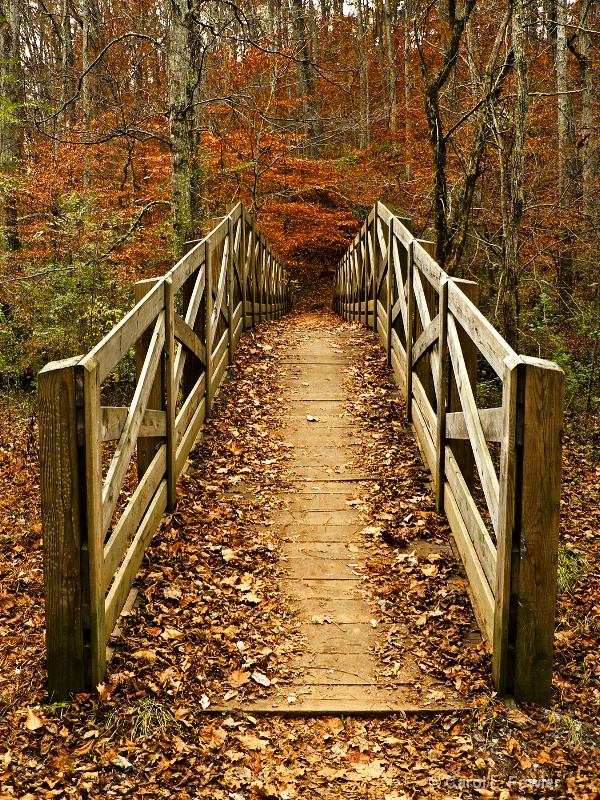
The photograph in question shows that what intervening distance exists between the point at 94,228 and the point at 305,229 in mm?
11229

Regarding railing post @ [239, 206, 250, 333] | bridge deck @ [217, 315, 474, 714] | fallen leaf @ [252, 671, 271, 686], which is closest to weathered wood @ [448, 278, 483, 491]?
bridge deck @ [217, 315, 474, 714]

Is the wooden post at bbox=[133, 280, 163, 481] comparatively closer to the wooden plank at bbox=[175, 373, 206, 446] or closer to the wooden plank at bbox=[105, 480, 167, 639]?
the wooden plank at bbox=[105, 480, 167, 639]

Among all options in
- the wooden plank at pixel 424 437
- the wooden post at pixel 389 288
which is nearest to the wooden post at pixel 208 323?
the wooden plank at pixel 424 437

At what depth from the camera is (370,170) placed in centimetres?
2023

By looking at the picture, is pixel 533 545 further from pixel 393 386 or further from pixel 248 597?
pixel 393 386

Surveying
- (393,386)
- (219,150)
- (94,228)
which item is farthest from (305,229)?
(393,386)

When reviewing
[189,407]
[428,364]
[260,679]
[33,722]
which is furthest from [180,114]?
[33,722]

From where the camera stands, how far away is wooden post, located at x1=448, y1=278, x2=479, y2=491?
451cm

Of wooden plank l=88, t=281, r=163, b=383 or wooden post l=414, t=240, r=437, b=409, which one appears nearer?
wooden plank l=88, t=281, r=163, b=383

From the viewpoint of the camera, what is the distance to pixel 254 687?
3426 millimetres

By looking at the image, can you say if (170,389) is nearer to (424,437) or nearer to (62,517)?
(62,517)

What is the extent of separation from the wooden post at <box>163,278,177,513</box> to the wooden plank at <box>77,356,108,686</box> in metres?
1.61

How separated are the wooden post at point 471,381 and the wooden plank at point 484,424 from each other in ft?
0.38

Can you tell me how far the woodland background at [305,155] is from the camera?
8.60 m
